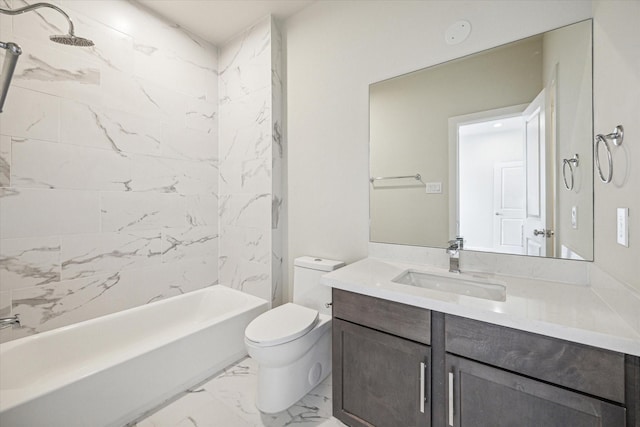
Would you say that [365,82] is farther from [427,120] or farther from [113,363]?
[113,363]

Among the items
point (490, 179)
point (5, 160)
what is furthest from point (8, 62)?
point (490, 179)

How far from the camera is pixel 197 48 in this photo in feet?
8.62

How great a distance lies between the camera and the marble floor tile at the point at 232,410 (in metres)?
1.57

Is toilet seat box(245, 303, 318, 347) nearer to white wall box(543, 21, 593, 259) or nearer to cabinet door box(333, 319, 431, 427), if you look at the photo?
cabinet door box(333, 319, 431, 427)

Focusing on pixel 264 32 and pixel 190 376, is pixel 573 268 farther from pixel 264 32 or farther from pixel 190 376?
pixel 264 32

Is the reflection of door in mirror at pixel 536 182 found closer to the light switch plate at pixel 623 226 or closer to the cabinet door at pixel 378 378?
the light switch plate at pixel 623 226

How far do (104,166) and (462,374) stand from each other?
2.51 metres

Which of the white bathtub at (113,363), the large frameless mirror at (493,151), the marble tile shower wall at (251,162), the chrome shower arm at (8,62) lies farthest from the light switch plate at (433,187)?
the chrome shower arm at (8,62)

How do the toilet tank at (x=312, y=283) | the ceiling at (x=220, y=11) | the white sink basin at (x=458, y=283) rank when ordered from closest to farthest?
the white sink basin at (x=458, y=283), the toilet tank at (x=312, y=283), the ceiling at (x=220, y=11)

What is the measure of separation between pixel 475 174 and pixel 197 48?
2.62 meters

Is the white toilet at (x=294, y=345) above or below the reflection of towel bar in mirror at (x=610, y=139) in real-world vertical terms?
below

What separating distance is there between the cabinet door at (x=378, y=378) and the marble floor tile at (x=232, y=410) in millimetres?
259

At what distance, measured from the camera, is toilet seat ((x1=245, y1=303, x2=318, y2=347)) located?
5.12 ft

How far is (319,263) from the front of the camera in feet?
6.66
